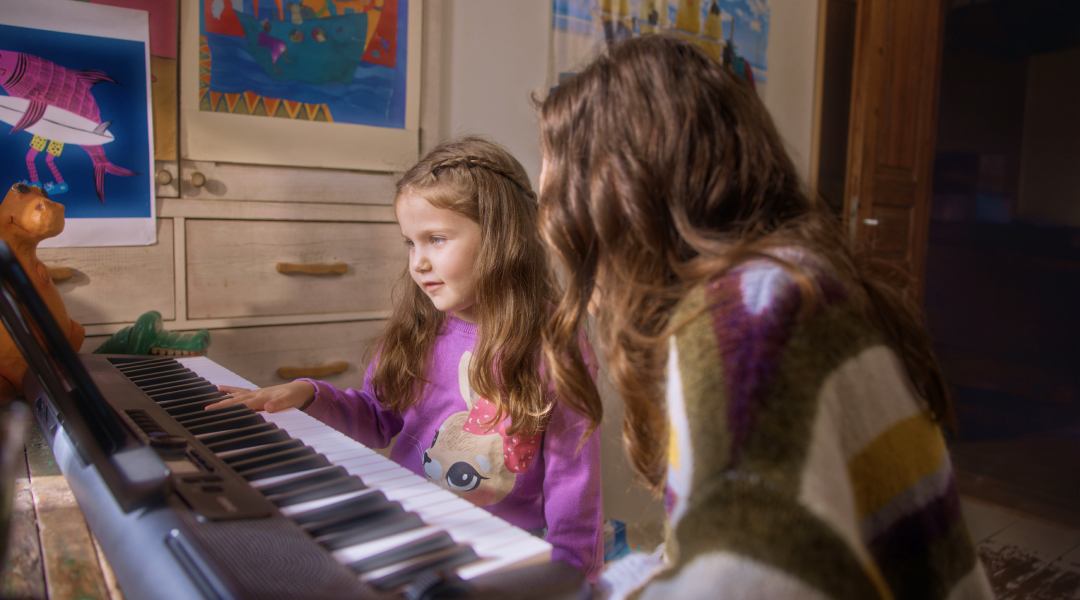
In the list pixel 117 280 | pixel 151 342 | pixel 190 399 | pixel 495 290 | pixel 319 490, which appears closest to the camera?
pixel 319 490

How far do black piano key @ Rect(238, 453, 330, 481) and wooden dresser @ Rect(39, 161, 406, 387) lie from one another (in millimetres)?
1084

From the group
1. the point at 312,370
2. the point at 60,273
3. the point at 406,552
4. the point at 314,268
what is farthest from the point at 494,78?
the point at 406,552

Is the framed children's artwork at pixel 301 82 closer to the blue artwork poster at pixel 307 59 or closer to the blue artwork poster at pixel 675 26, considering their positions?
the blue artwork poster at pixel 307 59

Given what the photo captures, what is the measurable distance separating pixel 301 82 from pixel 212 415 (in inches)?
44.8

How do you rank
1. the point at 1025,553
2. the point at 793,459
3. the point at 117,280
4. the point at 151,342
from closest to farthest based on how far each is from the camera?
the point at 793,459 → the point at 151,342 → the point at 117,280 → the point at 1025,553

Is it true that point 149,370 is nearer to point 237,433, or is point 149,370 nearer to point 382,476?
point 237,433

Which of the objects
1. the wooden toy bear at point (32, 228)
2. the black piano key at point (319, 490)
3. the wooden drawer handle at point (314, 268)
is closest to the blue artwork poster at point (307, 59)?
the wooden drawer handle at point (314, 268)

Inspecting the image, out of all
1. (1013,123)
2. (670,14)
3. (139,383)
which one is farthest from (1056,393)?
(139,383)

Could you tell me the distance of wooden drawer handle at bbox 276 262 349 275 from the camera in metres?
Result: 1.77

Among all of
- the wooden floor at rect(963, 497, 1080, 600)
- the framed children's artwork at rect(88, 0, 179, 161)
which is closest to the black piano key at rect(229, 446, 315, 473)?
the framed children's artwork at rect(88, 0, 179, 161)

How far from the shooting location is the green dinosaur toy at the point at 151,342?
1.40m

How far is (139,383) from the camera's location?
106 cm

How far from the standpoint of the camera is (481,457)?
1.17 metres

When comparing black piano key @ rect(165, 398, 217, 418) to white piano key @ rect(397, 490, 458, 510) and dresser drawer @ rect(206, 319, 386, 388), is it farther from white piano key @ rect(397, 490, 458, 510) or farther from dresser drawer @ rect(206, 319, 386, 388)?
dresser drawer @ rect(206, 319, 386, 388)
